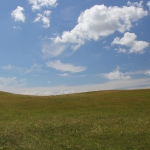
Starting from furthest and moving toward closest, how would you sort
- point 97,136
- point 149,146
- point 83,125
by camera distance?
point 83,125 < point 97,136 < point 149,146

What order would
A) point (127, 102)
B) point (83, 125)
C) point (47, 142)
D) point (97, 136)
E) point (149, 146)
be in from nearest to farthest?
point (149, 146) < point (47, 142) < point (97, 136) < point (83, 125) < point (127, 102)

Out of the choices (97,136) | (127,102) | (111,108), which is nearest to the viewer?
(97,136)

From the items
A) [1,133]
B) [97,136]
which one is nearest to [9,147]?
[1,133]

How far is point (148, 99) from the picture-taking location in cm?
5022

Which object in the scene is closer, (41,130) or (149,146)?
(149,146)

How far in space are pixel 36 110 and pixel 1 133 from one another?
19.2 m

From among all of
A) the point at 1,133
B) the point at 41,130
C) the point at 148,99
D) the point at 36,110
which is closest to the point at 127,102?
the point at 148,99

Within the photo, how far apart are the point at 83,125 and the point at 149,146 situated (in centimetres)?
989

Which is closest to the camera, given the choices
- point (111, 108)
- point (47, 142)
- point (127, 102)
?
point (47, 142)

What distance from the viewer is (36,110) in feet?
138

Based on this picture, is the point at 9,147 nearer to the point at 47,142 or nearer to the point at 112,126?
the point at 47,142

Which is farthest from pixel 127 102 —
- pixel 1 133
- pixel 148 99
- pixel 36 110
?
pixel 1 133

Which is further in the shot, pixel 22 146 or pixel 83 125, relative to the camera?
pixel 83 125

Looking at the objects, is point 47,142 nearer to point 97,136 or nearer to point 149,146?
point 97,136
